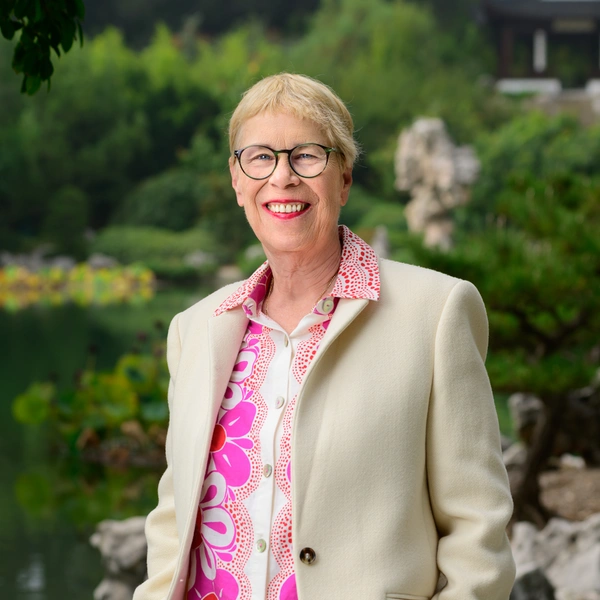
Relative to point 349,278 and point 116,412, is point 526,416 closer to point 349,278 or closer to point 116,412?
point 116,412

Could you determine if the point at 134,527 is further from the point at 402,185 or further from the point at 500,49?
the point at 500,49

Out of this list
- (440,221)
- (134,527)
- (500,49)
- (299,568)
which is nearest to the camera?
(299,568)

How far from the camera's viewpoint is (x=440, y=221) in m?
10.4

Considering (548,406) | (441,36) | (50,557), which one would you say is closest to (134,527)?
(50,557)

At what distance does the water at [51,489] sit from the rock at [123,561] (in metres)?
0.70

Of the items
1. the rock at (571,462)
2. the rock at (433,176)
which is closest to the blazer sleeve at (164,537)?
the rock at (571,462)

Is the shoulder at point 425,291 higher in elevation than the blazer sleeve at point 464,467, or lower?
higher

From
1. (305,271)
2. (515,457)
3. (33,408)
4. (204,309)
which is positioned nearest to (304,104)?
(305,271)

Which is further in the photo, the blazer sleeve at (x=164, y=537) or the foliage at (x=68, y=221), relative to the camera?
the foliage at (x=68, y=221)

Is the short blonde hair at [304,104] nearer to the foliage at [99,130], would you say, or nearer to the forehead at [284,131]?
the forehead at [284,131]

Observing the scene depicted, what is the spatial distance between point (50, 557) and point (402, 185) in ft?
23.7

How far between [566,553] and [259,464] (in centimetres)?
241

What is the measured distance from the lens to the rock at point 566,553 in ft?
9.31

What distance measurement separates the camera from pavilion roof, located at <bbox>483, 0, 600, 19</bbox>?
437 inches
